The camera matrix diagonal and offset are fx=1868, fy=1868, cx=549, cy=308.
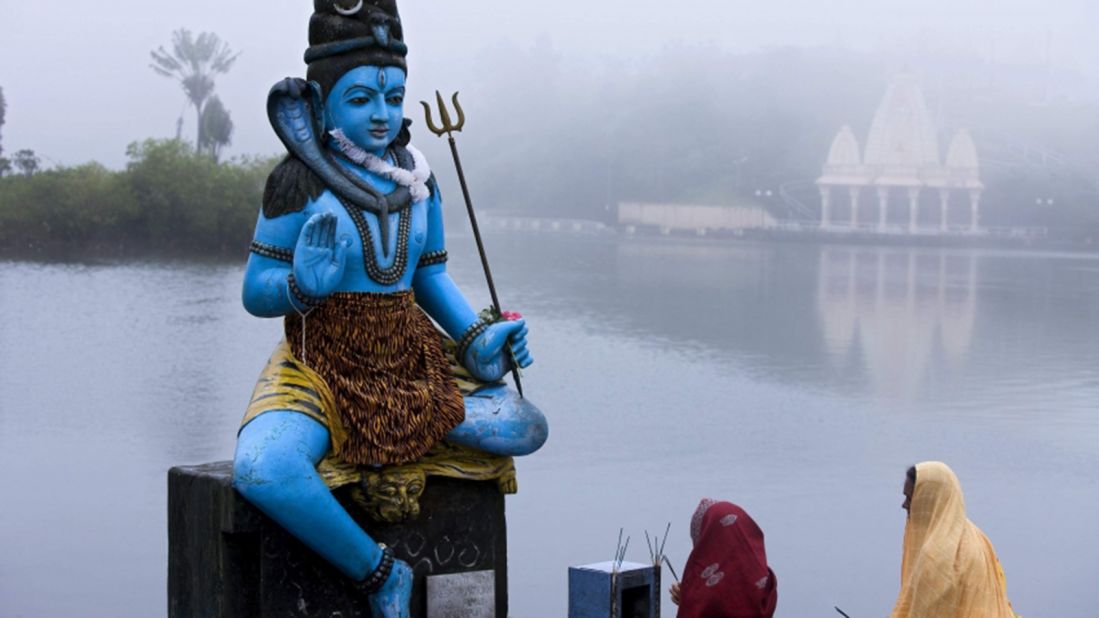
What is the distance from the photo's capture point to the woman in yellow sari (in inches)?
168

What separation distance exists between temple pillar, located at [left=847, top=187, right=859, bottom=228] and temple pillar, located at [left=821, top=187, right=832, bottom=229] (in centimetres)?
45

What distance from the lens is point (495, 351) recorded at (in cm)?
431

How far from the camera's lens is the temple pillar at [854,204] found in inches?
1387

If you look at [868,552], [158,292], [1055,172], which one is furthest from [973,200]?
[868,552]

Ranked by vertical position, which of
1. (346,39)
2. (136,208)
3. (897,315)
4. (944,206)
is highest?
(346,39)

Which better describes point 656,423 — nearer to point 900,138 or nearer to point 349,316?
point 349,316

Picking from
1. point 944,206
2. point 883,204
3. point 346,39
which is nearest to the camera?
point 346,39

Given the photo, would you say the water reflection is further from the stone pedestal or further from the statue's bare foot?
the statue's bare foot

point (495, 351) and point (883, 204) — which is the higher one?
point (495, 351)

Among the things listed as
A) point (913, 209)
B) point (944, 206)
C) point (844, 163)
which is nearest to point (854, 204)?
point (844, 163)

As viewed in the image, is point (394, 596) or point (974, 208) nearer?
point (394, 596)

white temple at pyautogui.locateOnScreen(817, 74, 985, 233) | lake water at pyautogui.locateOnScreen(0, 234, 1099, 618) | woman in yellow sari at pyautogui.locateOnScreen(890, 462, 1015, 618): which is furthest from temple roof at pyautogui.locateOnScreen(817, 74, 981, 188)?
woman in yellow sari at pyautogui.locateOnScreen(890, 462, 1015, 618)

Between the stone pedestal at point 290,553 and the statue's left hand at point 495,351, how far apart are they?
10.2 inches

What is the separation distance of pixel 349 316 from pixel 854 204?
32557 mm
